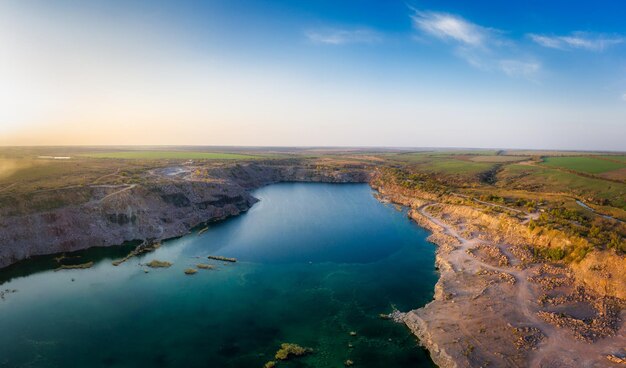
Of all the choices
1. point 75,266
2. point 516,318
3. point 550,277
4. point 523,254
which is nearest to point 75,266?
point 75,266

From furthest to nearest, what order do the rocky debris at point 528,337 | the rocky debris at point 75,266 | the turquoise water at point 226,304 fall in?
the rocky debris at point 75,266 → the turquoise water at point 226,304 → the rocky debris at point 528,337

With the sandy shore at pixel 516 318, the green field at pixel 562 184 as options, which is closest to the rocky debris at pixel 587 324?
the sandy shore at pixel 516 318

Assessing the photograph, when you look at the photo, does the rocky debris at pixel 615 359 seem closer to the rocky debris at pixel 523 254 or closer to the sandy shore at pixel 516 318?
the sandy shore at pixel 516 318

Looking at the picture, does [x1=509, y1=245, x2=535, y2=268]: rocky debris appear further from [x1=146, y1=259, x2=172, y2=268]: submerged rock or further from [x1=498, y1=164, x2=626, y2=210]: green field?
[x1=146, y1=259, x2=172, y2=268]: submerged rock

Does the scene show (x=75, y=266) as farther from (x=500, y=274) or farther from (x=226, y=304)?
(x=500, y=274)

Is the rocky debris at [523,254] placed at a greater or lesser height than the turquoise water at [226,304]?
greater

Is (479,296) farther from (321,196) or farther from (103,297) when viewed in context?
(321,196)
